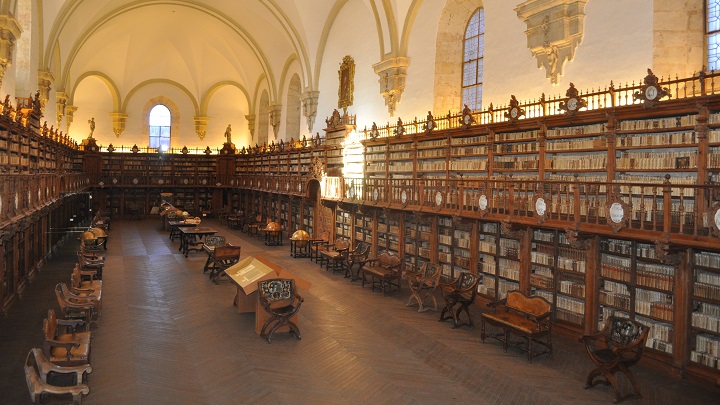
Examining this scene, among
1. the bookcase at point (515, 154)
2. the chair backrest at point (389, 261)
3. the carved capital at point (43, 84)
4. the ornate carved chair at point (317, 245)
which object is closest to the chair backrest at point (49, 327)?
the chair backrest at point (389, 261)

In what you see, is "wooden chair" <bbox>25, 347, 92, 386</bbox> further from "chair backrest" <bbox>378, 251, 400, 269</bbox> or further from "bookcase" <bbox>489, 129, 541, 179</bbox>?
"bookcase" <bbox>489, 129, 541, 179</bbox>

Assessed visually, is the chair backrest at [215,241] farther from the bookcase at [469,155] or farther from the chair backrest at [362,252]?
the bookcase at [469,155]

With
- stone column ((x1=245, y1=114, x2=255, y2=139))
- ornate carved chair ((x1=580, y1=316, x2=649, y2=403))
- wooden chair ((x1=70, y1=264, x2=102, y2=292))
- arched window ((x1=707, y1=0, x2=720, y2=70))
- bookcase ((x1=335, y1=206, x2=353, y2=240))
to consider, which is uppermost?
stone column ((x1=245, y1=114, x2=255, y2=139))

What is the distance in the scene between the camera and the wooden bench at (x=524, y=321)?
6.91 metres

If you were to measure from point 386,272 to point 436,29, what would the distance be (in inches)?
271

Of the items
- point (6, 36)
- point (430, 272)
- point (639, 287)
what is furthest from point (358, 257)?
point (6, 36)

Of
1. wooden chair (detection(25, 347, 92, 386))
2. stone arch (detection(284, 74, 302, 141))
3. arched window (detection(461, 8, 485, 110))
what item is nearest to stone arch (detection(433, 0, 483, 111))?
arched window (detection(461, 8, 485, 110))

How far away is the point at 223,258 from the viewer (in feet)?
37.1

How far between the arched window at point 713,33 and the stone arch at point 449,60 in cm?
614

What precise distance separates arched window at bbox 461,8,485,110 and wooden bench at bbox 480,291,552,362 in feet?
20.4

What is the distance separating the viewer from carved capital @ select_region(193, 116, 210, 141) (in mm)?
29531

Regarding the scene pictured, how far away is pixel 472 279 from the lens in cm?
871

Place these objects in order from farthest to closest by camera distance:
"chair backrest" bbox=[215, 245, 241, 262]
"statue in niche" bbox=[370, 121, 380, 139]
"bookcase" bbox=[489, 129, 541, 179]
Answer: "statue in niche" bbox=[370, 121, 380, 139] < "chair backrest" bbox=[215, 245, 241, 262] < "bookcase" bbox=[489, 129, 541, 179]

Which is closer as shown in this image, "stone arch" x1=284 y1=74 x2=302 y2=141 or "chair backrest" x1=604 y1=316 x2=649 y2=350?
"chair backrest" x1=604 y1=316 x2=649 y2=350
